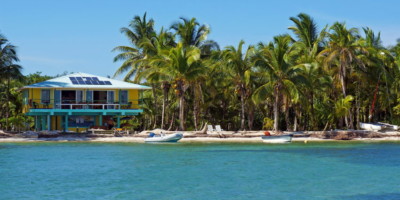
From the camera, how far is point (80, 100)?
154 ft

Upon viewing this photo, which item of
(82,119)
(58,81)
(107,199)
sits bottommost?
(107,199)

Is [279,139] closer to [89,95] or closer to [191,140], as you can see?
[191,140]

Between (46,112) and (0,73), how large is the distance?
528 centimetres

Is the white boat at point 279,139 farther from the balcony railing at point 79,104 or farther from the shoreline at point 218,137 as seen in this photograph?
the balcony railing at point 79,104

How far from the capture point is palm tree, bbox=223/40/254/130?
4469 centimetres

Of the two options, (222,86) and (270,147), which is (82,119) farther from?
(270,147)

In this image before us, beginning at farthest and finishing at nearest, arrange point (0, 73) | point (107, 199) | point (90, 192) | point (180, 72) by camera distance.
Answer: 1. point (0, 73)
2. point (180, 72)
3. point (90, 192)
4. point (107, 199)

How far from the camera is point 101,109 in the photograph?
152 feet

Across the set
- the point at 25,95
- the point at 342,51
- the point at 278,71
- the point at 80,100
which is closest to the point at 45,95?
the point at 80,100

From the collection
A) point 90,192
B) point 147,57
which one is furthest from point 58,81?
point 90,192

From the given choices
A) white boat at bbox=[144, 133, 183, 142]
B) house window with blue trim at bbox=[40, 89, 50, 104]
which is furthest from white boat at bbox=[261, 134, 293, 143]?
house window with blue trim at bbox=[40, 89, 50, 104]

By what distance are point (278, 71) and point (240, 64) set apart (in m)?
3.24

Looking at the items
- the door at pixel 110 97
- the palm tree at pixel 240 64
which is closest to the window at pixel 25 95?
the door at pixel 110 97

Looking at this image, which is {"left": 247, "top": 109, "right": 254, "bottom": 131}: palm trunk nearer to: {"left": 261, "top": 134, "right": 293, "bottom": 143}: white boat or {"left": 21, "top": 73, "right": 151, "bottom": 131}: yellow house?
{"left": 261, "top": 134, "right": 293, "bottom": 143}: white boat
